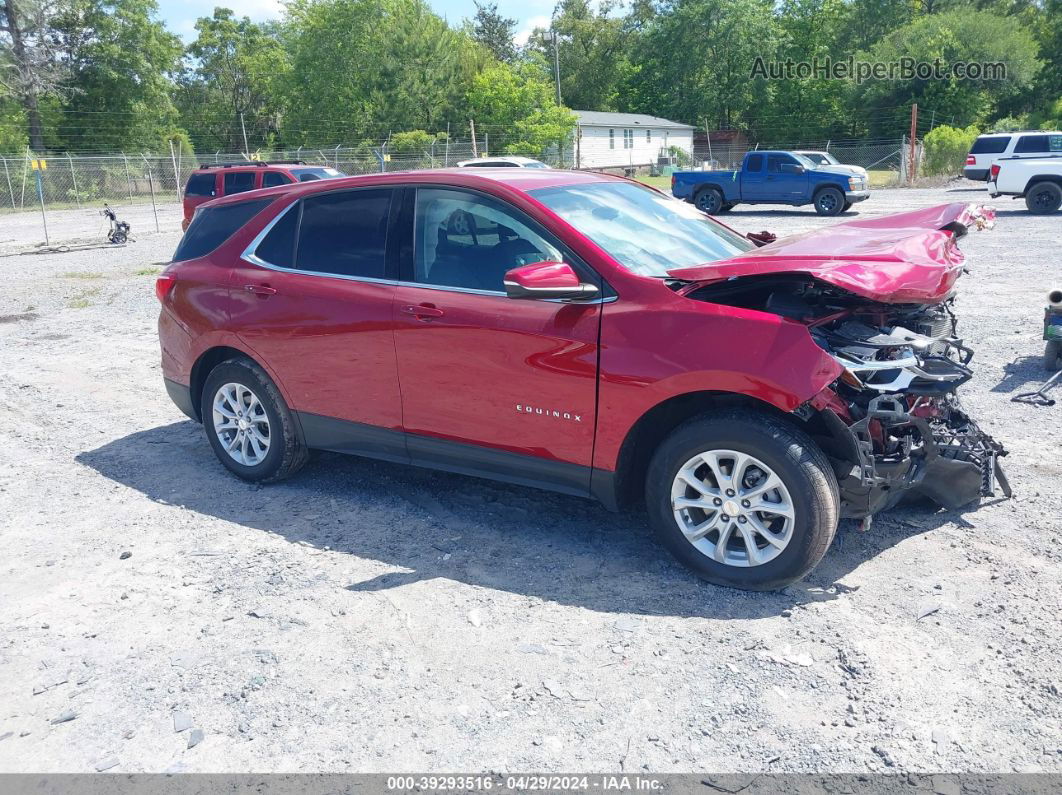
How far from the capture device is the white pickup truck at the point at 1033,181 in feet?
66.2

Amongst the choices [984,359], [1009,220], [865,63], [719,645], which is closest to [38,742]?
[719,645]

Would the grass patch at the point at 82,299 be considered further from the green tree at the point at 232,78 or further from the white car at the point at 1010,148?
the green tree at the point at 232,78

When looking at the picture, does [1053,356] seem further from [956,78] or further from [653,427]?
[956,78]

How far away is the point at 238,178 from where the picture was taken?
18.1m

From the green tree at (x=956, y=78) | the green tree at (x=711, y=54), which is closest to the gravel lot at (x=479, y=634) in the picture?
the green tree at (x=956, y=78)

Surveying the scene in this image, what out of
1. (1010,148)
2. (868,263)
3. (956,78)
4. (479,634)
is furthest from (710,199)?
(956,78)

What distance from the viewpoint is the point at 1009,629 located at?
3.48 meters

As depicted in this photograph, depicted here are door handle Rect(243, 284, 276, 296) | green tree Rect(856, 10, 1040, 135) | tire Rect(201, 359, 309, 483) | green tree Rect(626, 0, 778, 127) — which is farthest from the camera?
green tree Rect(626, 0, 778, 127)

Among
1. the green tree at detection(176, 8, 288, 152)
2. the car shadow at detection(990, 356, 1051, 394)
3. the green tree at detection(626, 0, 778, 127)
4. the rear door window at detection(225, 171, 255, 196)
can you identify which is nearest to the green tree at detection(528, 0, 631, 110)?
the green tree at detection(626, 0, 778, 127)

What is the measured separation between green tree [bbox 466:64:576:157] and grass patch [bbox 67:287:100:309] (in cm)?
A: 3599

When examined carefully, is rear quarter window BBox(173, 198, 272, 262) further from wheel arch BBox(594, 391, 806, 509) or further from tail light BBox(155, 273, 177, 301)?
wheel arch BBox(594, 391, 806, 509)

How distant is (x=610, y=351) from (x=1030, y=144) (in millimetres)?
24457

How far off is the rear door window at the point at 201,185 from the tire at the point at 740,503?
16910 mm

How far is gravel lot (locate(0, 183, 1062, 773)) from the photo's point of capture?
298 cm
